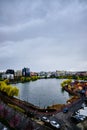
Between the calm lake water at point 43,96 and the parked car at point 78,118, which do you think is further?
the calm lake water at point 43,96

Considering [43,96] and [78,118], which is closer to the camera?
[78,118]

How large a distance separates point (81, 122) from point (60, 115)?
4.15 m

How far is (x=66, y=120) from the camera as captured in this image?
2464 cm

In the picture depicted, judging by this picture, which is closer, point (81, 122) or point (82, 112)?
point (81, 122)

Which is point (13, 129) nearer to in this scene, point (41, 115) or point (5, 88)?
point (41, 115)

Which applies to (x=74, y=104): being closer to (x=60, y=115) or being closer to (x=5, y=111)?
(x=60, y=115)

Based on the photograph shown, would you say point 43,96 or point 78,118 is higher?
point 78,118

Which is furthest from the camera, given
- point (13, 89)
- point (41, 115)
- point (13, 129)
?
point (13, 89)

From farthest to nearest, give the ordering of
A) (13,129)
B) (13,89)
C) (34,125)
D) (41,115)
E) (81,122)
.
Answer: (13,89) < (41,115) < (81,122) < (13,129) < (34,125)

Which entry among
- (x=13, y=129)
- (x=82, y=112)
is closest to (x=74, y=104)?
(x=82, y=112)

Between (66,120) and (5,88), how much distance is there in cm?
2477

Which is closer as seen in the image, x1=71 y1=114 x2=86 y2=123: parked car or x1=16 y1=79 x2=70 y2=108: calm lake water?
x1=71 y1=114 x2=86 y2=123: parked car

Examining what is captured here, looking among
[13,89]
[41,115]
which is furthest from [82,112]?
[13,89]

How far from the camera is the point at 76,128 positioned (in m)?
21.5
